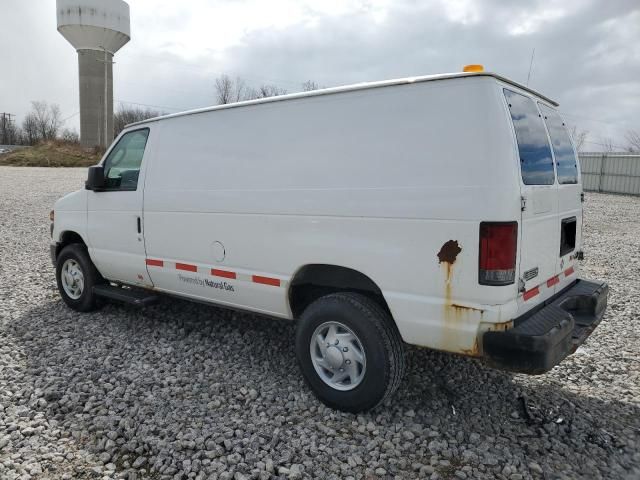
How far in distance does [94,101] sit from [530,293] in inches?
2150

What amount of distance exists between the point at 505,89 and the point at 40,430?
12.3ft

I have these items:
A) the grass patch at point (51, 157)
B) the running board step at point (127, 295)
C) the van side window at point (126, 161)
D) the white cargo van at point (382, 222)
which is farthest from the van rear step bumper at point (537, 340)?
the grass patch at point (51, 157)

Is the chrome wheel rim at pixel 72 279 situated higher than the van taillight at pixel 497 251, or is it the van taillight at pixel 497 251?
the van taillight at pixel 497 251

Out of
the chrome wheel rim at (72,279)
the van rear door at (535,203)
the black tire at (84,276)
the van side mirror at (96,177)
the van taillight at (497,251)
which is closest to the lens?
the van taillight at (497,251)

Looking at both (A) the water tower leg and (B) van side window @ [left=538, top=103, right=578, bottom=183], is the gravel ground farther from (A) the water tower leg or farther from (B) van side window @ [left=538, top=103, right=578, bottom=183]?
(A) the water tower leg

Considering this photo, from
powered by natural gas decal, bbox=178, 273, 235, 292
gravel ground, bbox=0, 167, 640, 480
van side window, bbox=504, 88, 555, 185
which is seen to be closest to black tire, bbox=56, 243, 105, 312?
gravel ground, bbox=0, 167, 640, 480

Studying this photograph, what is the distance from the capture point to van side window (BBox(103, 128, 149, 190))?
16.1 ft

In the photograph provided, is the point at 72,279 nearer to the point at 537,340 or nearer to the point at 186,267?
the point at 186,267

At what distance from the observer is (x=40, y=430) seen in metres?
3.25

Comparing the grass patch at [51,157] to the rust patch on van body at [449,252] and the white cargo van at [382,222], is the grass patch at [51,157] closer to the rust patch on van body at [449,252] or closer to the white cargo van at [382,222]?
the white cargo van at [382,222]

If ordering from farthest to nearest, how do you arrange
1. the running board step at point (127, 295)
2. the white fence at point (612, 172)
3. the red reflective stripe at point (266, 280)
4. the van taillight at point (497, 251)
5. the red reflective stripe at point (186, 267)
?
the white fence at point (612, 172)
the running board step at point (127, 295)
the red reflective stripe at point (186, 267)
the red reflective stripe at point (266, 280)
the van taillight at point (497, 251)

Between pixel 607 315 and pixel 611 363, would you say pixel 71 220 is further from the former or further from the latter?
pixel 607 315

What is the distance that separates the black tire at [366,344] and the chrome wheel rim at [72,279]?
3372mm

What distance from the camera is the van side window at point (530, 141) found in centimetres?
306
